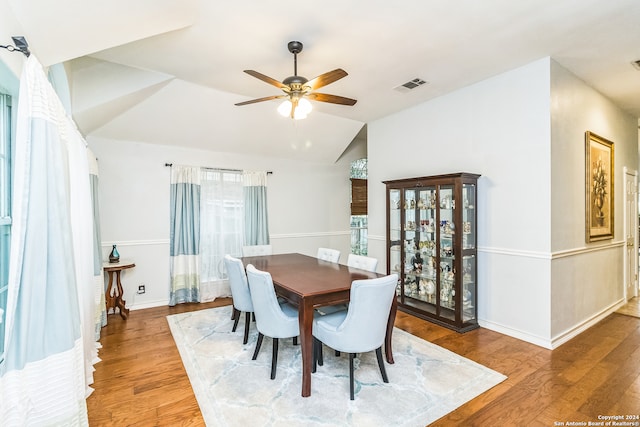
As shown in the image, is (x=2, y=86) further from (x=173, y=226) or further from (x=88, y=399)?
(x=173, y=226)

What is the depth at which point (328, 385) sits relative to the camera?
2.42 meters

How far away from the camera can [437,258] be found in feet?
12.3

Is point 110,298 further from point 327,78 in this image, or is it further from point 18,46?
point 327,78

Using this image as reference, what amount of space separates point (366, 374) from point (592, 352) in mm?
2273

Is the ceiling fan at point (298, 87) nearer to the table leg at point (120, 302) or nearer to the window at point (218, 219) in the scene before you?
the window at point (218, 219)

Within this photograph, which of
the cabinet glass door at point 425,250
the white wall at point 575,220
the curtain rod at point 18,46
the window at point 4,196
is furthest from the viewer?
the cabinet glass door at point 425,250

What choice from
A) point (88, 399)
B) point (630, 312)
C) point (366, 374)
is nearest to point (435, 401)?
point (366, 374)

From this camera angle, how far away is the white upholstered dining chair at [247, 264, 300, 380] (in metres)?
2.47

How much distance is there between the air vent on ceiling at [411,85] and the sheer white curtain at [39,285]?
330 cm

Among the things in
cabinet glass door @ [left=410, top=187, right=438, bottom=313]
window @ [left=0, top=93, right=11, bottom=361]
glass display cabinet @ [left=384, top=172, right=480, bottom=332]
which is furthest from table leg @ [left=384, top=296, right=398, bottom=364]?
window @ [left=0, top=93, right=11, bottom=361]

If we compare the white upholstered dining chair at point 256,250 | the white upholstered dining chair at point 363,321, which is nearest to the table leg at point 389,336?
the white upholstered dining chair at point 363,321

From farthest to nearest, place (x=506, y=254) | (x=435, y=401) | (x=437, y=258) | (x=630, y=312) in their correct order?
(x=630, y=312), (x=437, y=258), (x=506, y=254), (x=435, y=401)

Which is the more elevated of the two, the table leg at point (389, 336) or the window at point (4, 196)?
the window at point (4, 196)

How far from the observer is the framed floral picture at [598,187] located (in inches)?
142
